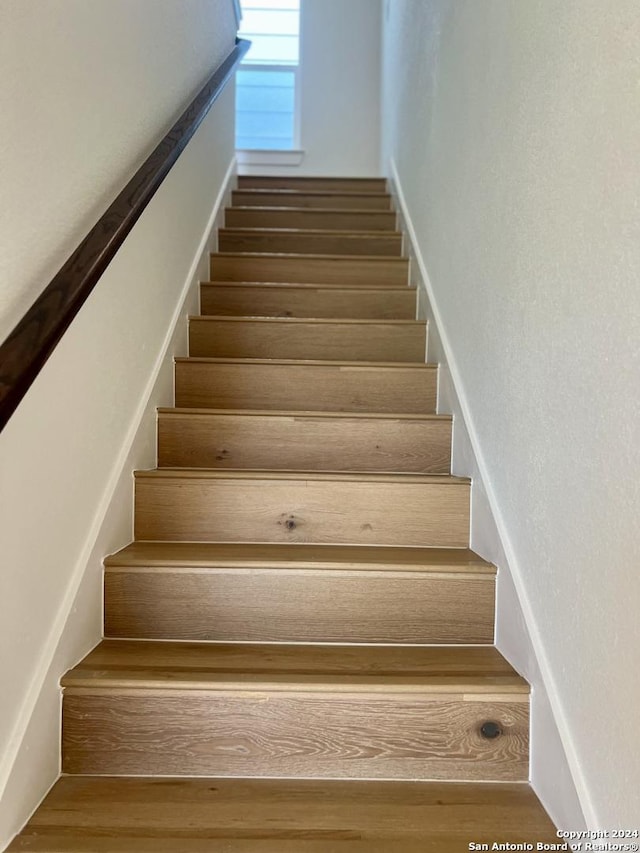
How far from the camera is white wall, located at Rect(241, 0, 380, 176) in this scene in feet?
14.2

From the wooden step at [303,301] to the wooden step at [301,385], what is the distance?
465mm

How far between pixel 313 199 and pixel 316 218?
260 mm

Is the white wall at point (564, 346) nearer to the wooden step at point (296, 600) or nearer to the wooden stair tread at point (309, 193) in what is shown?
the wooden step at point (296, 600)

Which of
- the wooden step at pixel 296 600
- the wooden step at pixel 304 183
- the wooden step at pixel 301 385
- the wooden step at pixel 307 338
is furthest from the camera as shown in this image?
the wooden step at pixel 304 183

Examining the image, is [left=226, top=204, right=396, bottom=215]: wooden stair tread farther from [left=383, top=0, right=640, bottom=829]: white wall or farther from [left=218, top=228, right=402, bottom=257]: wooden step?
[left=383, top=0, right=640, bottom=829]: white wall

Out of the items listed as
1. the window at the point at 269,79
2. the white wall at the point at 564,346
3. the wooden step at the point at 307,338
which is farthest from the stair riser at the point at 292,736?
the window at the point at 269,79

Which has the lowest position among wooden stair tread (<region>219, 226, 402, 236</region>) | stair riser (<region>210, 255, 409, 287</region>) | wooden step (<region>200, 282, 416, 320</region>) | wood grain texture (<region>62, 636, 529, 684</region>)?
wood grain texture (<region>62, 636, 529, 684</region>)

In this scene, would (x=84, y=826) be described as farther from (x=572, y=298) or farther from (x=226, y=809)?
(x=572, y=298)

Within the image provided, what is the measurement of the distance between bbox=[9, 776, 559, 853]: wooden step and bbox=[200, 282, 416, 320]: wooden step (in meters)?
1.69

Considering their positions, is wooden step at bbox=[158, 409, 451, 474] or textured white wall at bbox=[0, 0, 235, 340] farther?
wooden step at bbox=[158, 409, 451, 474]

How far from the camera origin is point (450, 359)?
181cm

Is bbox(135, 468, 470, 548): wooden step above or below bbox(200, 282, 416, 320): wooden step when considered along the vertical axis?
below

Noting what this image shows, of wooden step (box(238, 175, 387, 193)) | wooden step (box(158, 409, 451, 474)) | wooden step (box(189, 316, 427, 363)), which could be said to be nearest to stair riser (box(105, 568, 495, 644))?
wooden step (box(158, 409, 451, 474))

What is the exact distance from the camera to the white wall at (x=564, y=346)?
833 mm
